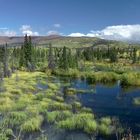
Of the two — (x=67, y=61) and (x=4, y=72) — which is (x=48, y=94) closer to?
(x=4, y=72)

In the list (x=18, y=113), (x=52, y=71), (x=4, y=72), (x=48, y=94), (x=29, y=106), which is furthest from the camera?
(x=52, y=71)

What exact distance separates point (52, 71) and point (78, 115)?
7455 centimetres

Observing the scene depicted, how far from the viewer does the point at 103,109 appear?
4716cm

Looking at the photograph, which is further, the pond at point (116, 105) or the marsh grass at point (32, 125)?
the pond at point (116, 105)

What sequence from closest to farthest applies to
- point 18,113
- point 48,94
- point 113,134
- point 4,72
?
point 113,134 → point 18,113 → point 48,94 → point 4,72

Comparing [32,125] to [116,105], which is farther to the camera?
[116,105]

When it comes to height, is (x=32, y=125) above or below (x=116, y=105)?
above

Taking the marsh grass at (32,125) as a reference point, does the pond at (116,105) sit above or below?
below

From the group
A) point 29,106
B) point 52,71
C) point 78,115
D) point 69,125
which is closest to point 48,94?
point 29,106

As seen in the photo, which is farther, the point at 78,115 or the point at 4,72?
the point at 4,72

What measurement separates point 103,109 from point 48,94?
15.0 m

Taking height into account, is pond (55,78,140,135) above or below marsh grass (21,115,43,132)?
below

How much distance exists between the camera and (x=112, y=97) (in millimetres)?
59562

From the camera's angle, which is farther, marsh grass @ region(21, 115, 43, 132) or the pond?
the pond
